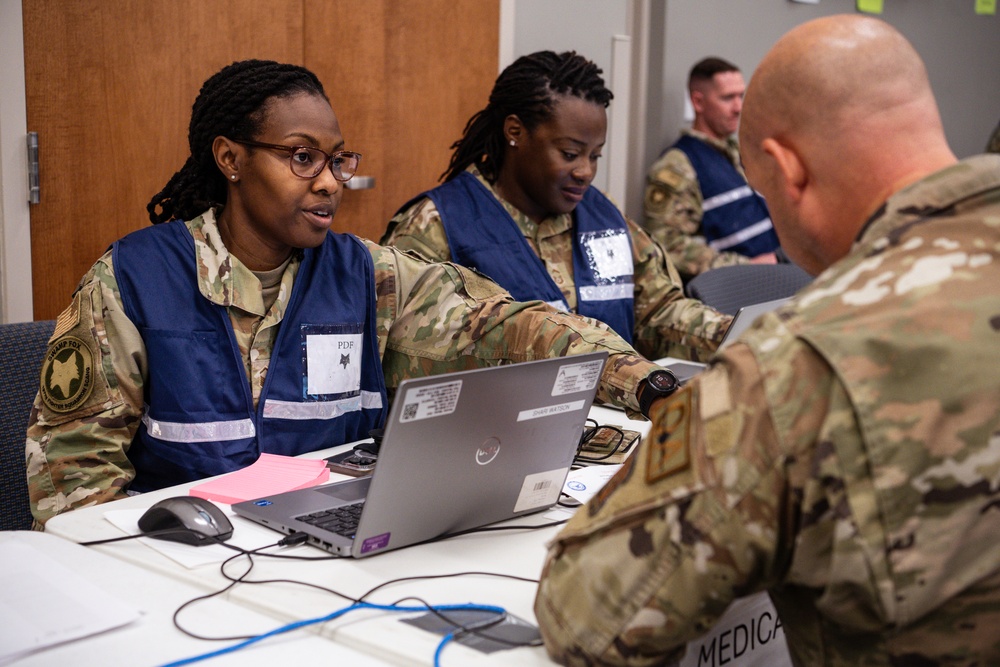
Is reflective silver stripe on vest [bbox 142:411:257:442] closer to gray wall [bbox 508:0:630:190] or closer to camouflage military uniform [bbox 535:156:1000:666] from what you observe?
camouflage military uniform [bbox 535:156:1000:666]

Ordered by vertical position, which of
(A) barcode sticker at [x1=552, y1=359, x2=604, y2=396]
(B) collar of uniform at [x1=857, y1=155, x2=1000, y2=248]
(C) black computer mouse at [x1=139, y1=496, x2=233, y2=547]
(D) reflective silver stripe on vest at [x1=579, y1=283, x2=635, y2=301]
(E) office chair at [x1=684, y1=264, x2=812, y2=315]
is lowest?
(E) office chair at [x1=684, y1=264, x2=812, y2=315]

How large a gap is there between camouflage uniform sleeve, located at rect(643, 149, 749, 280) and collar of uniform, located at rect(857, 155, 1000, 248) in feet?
9.65

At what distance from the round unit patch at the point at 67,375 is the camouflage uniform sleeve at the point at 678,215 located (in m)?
2.65

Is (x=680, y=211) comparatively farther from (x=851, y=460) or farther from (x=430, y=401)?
(x=851, y=460)

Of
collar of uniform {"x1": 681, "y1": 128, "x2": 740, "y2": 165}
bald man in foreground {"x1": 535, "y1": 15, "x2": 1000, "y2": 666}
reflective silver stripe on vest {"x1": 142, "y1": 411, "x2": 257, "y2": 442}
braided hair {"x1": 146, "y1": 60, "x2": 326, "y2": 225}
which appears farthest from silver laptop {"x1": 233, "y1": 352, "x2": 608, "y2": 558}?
collar of uniform {"x1": 681, "y1": 128, "x2": 740, "y2": 165}

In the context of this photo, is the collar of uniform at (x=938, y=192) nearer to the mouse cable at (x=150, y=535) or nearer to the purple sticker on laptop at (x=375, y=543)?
the purple sticker on laptop at (x=375, y=543)

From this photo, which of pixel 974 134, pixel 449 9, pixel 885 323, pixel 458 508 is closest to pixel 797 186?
pixel 885 323

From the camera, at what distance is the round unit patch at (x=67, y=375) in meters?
1.64

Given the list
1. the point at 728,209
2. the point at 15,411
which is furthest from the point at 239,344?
the point at 728,209

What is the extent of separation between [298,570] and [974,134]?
6.31 m

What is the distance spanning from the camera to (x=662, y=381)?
1.71 m

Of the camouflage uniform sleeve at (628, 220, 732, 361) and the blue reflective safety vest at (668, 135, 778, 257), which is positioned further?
the blue reflective safety vest at (668, 135, 778, 257)

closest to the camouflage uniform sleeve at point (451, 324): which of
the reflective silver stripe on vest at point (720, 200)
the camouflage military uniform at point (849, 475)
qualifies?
the camouflage military uniform at point (849, 475)

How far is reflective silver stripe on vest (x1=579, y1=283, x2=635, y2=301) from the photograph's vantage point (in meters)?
2.72
